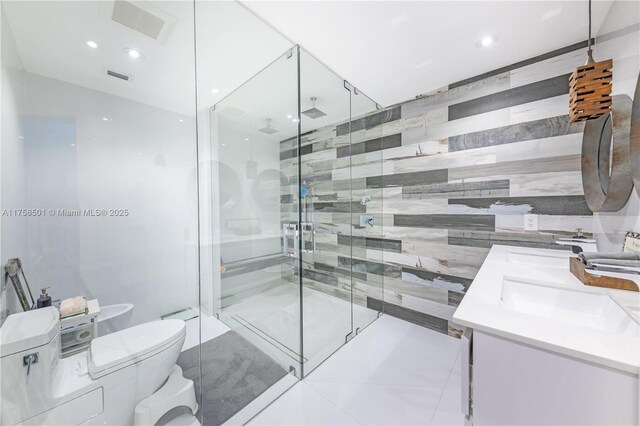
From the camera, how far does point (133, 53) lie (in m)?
1.56

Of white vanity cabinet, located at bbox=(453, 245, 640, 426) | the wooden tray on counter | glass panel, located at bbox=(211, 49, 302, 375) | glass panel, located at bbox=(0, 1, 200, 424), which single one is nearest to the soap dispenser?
glass panel, located at bbox=(0, 1, 200, 424)

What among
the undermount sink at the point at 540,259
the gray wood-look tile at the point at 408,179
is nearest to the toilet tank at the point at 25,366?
the undermount sink at the point at 540,259

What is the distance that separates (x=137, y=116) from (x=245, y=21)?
1.07 metres

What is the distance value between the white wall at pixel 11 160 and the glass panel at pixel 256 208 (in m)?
1.30

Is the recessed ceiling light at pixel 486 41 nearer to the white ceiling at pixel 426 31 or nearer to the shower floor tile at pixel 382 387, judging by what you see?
the white ceiling at pixel 426 31

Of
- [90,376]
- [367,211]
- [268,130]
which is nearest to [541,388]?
[90,376]

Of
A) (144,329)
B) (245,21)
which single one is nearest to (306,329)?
(144,329)

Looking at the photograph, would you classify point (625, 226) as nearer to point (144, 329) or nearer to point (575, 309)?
point (575, 309)

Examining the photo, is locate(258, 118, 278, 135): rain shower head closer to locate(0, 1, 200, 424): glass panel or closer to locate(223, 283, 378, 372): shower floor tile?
locate(0, 1, 200, 424): glass panel

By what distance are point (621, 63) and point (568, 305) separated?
54.3 inches

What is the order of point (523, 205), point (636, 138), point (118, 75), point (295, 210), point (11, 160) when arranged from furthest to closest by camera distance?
point (295, 210)
point (523, 205)
point (118, 75)
point (11, 160)
point (636, 138)

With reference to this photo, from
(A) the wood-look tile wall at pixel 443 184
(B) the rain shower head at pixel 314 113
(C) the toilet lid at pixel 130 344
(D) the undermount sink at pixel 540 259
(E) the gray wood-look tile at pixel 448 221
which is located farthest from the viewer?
(B) the rain shower head at pixel 314 113

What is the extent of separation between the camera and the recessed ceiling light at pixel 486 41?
162cm

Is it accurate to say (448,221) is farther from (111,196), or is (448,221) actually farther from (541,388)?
(111,196)
